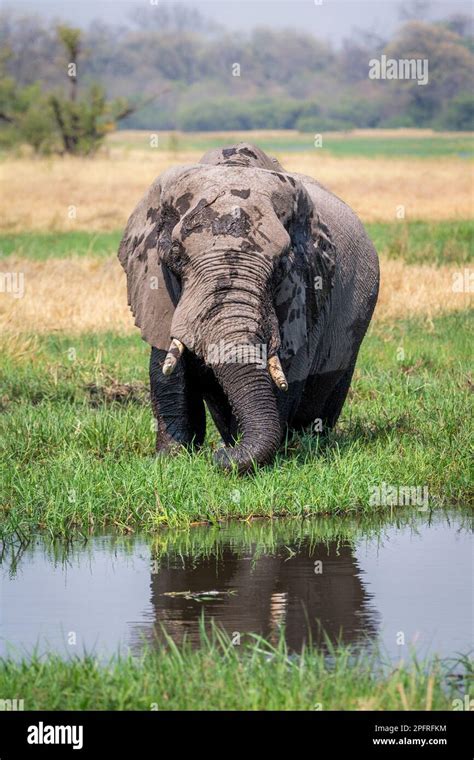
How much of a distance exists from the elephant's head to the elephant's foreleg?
19 centimetres

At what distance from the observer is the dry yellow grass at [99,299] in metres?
16.2

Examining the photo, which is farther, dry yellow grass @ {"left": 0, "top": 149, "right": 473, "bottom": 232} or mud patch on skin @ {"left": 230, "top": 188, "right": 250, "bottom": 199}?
dry yellow grass @ {"left": 0, "top": 149, "right": 473, "bottom": 232}

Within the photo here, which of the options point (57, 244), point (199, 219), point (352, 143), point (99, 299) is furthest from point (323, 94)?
point (199, 219)

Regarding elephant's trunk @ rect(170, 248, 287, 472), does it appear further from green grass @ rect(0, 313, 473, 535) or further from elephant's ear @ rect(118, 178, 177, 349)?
elephant's ear @ rect(118, 178, 177, 349)

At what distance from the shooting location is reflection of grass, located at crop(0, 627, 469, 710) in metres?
5.55

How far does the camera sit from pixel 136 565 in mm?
7914

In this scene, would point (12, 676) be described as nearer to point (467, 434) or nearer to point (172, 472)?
point (172, 472)

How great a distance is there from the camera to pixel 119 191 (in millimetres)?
37781

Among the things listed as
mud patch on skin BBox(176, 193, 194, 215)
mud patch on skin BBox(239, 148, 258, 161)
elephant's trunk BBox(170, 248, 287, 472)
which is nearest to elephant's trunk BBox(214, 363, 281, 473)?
elephant's trunk BBox(170, 248, 287, 472)

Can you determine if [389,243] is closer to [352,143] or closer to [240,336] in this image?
[240,336]

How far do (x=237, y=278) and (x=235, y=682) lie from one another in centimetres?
345

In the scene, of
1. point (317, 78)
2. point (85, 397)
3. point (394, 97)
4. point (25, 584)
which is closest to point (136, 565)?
point (25, 584)
